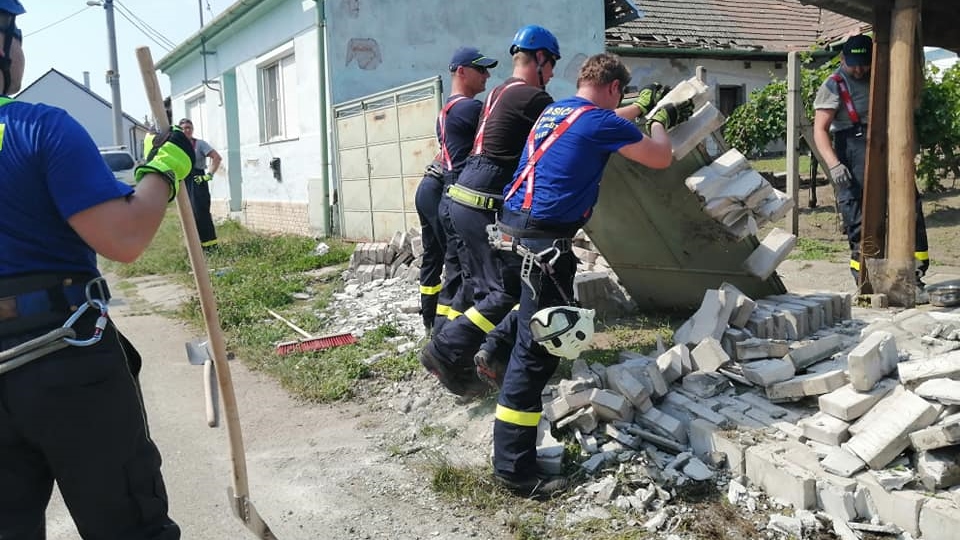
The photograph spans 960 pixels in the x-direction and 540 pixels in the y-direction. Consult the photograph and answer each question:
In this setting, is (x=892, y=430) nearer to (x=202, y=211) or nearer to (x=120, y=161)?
(x=202, y=211)

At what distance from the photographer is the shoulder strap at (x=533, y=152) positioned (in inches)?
142

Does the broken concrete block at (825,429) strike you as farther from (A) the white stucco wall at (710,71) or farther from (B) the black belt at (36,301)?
(A) the white stucco wall at (710,71)

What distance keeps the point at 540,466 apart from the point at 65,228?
235cm

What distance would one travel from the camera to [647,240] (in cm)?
536

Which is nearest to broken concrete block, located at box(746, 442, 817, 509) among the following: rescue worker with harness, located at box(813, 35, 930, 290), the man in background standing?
rescue worker with harness, located at box(813, 35, 930, 290)

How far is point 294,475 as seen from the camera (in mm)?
4062

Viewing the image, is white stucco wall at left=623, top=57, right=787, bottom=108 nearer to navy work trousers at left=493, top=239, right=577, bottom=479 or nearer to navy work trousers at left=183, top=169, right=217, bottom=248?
navy work trousers at left=183, top=169, right=217, bottom=248

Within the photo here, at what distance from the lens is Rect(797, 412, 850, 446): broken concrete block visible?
3.44m

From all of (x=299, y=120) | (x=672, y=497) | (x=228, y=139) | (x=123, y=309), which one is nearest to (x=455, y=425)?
(x=672, y=497)

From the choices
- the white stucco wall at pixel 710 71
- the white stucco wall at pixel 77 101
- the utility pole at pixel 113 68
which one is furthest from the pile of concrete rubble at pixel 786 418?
the white stucco wall at pixel 77 101

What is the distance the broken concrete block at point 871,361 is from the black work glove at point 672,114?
4.91 ft

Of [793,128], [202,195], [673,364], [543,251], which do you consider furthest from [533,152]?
[202,195]

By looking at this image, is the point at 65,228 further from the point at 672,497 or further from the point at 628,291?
the point at 628,291

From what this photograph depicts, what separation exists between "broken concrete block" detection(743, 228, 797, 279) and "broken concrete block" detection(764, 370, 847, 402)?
3.40 feet
